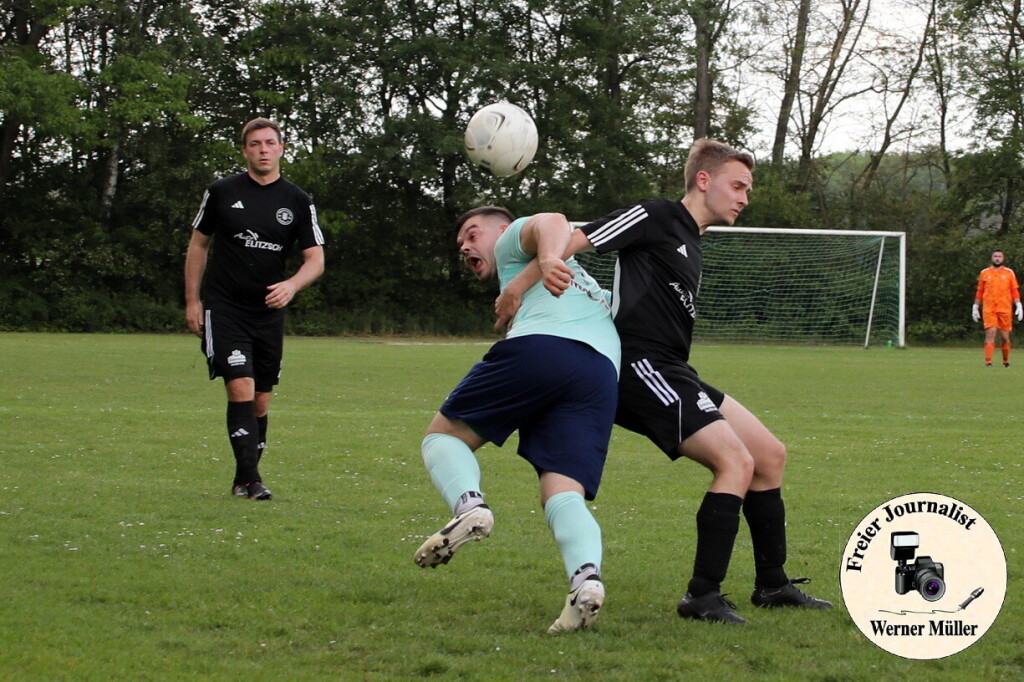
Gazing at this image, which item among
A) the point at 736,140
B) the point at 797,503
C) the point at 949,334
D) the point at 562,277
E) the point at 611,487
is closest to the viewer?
the point at 562,277

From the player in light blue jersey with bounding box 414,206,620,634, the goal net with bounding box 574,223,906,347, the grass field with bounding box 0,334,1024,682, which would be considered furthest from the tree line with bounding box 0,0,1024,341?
the player in light blue jersey with bounding box 414,206,620,634

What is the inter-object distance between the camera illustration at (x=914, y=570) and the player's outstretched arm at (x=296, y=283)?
13.6ft

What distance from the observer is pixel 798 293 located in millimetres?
31438

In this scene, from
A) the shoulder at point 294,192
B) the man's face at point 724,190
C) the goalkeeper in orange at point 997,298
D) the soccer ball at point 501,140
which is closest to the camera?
the man's face at point 724,190

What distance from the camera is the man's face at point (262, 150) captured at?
6.89 meters

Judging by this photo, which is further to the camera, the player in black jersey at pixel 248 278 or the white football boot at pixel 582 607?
the player in black jersey at pixel 248 278

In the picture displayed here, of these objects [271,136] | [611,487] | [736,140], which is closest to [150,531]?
[271,136]

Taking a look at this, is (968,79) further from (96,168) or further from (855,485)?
(855,485)

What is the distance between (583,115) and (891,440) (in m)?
29.7

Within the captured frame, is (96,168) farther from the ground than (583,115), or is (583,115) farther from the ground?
(583,115)

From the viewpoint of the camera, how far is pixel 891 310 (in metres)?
31.0

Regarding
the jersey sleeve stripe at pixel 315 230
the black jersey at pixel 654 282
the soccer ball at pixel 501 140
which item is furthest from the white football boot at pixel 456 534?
the jersey sleeve stripe at pixel 315 230

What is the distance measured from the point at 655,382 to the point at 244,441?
3.26m

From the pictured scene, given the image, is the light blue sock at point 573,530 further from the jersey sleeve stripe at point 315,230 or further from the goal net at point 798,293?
the goal net at point 798,293
